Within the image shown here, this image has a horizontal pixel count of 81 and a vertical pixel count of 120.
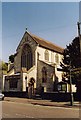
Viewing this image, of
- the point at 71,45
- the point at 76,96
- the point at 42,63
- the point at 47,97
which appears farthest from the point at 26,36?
the point at 76,96

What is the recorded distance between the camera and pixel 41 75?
4797 cm

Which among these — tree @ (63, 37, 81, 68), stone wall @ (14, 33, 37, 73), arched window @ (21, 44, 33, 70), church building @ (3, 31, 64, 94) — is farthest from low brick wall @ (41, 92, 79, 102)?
stone wall @ (14, 33, 37, 73)

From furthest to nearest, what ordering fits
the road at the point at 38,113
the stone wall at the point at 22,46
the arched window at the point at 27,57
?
1. the arched window at the point at 27,57
2. the stone wall at the point at 22,46
3. the road at the point at 38,113

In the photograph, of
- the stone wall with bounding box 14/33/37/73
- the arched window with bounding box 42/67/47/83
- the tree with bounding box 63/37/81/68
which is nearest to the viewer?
the tree with bounding box 63/37/81/68

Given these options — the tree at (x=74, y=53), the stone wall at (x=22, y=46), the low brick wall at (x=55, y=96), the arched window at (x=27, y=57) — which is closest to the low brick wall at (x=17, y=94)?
the low brick wall at (x=55, y=96)

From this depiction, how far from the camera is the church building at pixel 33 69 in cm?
4553

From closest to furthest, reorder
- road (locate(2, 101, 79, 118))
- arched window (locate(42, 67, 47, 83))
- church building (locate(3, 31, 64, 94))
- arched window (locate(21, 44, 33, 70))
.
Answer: road (locate(2, 101, 79, 118))
church building (locate(3, 31, 64, 94))
arched window (locate(42, 67, 47, 83))
arched window (locate(21, 44, 33, 70))

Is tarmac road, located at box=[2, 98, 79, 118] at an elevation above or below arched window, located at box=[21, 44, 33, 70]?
below

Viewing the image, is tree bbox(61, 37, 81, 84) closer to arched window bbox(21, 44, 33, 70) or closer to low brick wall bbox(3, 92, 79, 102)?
low brick wall bbox(3, 92, 79, 102)

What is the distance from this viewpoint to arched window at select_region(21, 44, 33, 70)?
50263 millimetres

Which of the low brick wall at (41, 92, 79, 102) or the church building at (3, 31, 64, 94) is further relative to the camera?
the church building at (3, 31, 64, 94)

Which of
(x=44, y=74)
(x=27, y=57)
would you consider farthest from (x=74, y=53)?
(x=27, y=57)

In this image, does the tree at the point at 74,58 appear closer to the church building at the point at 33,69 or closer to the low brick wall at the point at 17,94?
the church building at the point at 33,69

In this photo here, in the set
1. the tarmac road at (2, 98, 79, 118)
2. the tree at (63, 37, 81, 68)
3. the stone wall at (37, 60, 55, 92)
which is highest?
the tree at (63, 37, 81, 68)
